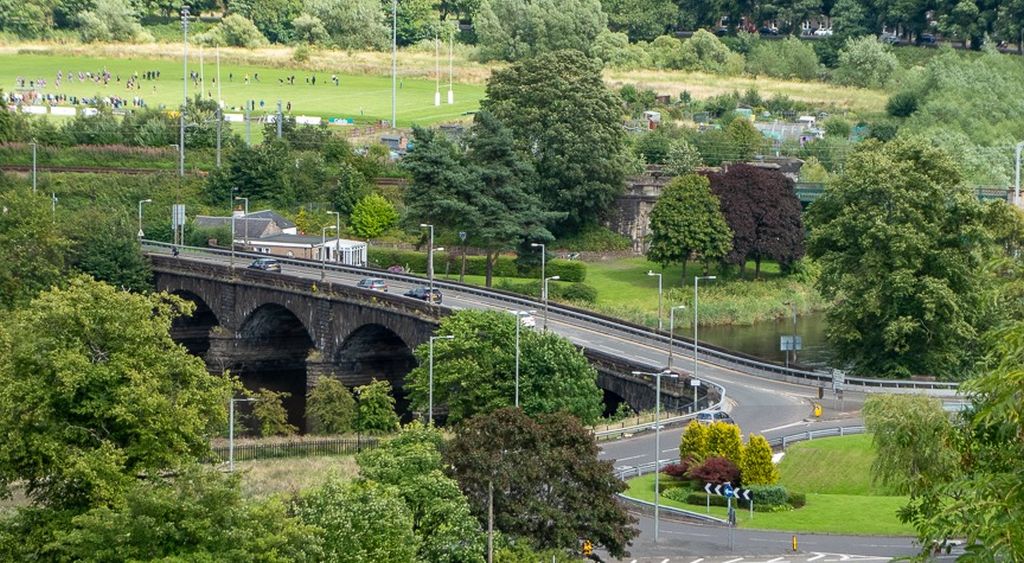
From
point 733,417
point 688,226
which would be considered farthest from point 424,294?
point 733,417

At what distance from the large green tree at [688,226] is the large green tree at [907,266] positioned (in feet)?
95.6

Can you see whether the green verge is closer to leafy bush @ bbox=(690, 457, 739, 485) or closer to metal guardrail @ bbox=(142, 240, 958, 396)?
leafy bush @ bbox=(690, 457, 739, 485)

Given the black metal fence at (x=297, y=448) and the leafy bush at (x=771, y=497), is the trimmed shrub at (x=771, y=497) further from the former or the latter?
the black metal fence at (x=297, y=448)

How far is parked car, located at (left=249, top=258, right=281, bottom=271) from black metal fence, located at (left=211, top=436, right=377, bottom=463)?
50149mm

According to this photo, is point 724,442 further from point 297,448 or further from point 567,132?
point 567,132

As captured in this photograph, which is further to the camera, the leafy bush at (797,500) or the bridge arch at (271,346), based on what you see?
the bridge arch at (271,346)

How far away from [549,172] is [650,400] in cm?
5760

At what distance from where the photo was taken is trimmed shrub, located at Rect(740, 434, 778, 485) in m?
93.9

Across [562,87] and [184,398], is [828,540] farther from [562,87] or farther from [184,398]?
[562,87]

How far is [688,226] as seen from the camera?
517ft

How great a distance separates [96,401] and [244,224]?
9555 centimetres

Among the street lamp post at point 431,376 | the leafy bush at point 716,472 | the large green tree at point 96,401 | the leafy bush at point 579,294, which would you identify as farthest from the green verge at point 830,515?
the leafy bush at point 579,294

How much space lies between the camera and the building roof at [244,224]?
566 feet

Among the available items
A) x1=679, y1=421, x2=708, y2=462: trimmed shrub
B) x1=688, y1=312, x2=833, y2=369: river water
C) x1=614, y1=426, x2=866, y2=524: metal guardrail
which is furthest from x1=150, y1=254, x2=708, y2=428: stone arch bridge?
x1=679, y1=421, x2=708, y2=462: trimmed shrub
